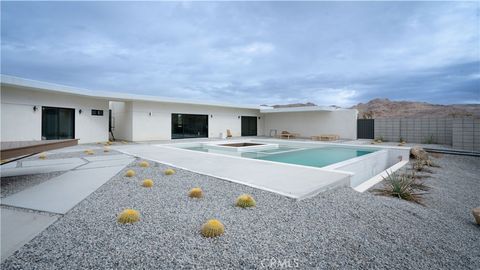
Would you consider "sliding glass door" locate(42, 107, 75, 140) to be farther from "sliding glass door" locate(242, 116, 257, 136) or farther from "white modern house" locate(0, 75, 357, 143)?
"sliding glass door" locate(242, 116, 257, 136)

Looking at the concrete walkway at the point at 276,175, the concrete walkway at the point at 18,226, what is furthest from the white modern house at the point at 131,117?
the concrete walkway at the point at 18,226

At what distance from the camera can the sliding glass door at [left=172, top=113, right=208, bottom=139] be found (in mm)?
16844

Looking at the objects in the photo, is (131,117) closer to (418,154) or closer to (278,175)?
(278,175)

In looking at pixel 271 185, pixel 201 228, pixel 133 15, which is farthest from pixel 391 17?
pixel 201 228

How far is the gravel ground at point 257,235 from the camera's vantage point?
2109 millimetres

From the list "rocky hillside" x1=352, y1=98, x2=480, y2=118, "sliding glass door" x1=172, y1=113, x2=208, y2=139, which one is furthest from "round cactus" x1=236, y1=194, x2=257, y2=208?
"rocky hillside" x1=352, y1=98, x2=480, y2=118

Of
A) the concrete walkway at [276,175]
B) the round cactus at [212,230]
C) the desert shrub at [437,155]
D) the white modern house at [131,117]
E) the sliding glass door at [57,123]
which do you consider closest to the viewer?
the round cactus at [212,230]

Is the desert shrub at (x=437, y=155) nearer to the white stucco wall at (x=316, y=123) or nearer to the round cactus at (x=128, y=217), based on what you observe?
the white stucco wall at (x=316, y=123)

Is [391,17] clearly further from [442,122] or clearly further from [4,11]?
[4,11]

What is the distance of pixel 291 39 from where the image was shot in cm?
1448

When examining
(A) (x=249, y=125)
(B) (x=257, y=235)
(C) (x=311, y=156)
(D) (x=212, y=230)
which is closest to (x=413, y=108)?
(A) (x=249, y=125)

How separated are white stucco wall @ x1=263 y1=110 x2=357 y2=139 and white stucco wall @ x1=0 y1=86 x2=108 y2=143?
1354cm

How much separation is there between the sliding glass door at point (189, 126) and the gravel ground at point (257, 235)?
12861 millimetres

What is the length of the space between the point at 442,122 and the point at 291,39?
31.6 feet
